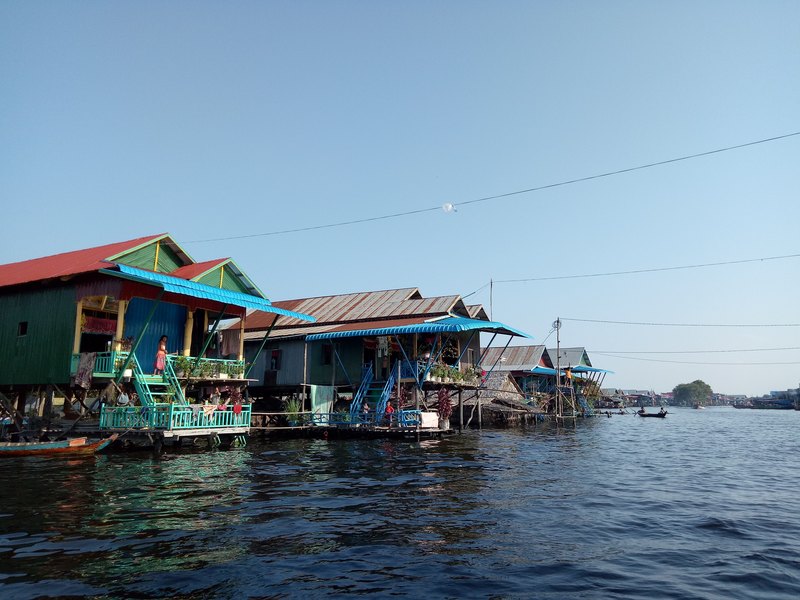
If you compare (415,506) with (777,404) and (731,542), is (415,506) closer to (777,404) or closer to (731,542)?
(731,542)

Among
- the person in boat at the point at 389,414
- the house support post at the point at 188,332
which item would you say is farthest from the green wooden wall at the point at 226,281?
the person in boat at the point at 389,414

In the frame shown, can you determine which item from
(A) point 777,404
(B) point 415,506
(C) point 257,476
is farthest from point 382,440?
(A) point 777,404

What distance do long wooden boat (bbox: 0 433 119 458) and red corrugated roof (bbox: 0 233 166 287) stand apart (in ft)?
20.6

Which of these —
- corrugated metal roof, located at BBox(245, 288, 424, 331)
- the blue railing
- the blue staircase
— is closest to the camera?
the blue railing

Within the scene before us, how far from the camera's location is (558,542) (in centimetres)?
978

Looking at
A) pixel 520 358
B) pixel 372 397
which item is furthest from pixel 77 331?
pixel 520 358

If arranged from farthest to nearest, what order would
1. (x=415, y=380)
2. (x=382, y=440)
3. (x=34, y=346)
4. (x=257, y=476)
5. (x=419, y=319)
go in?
1. (x=419, y=319)
2. (x=415, y=380)
3. (x=382, y=440)
4. (x=34, y=346)
5. (x=257, y=476)

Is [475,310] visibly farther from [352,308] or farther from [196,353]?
[196,353]

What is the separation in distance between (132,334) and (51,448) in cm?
538

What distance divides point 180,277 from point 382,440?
468 inches

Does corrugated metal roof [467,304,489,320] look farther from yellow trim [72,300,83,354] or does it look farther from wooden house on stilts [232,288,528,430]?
yellow trim [72,300,83,354]

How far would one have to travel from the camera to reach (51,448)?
1959 centimetres

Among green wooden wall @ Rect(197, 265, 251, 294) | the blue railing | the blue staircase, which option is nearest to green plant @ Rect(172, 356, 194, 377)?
the blue railing

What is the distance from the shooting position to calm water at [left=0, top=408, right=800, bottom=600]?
759 centimetres
